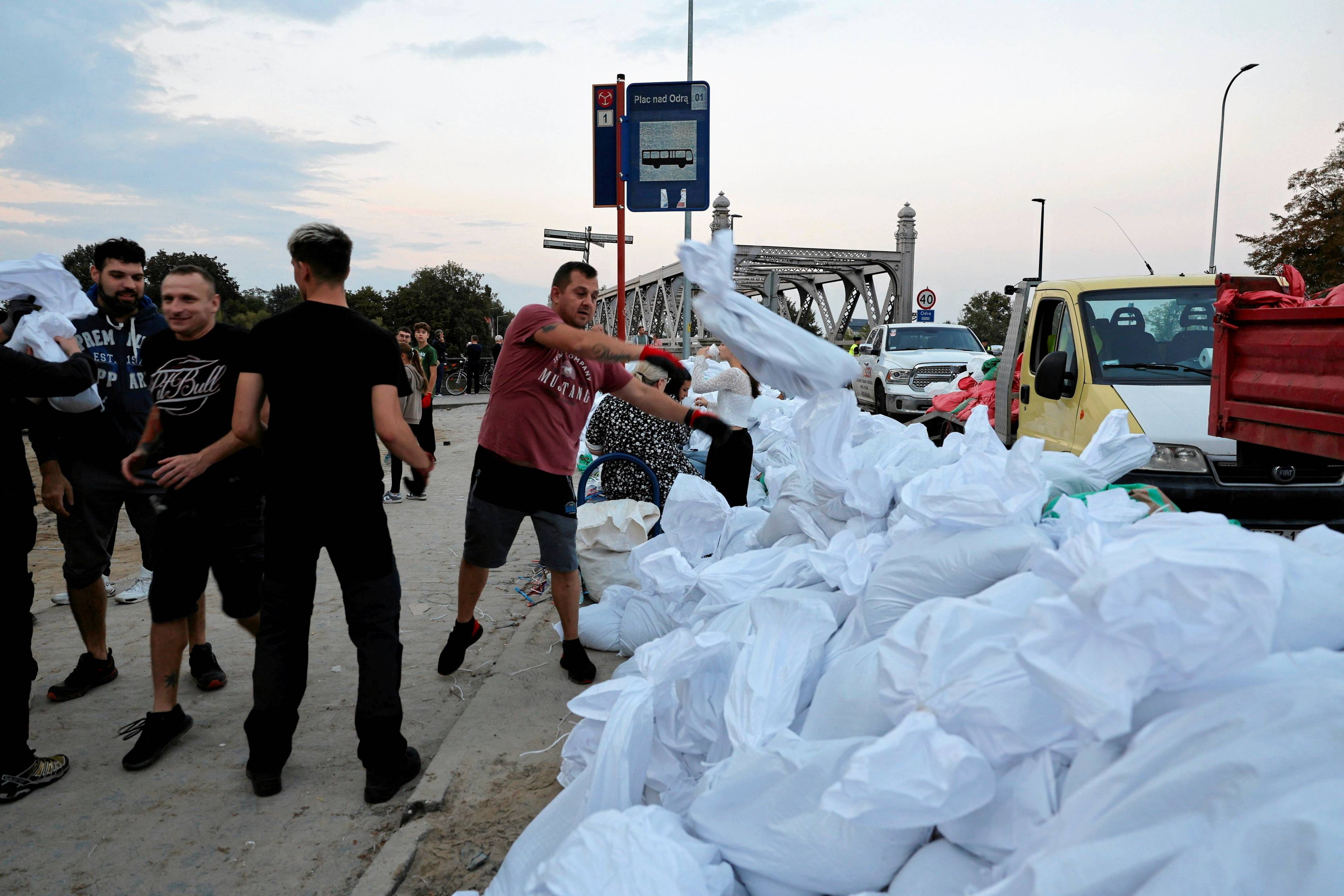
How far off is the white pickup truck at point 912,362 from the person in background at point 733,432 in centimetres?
695

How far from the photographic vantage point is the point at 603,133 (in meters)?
6.99

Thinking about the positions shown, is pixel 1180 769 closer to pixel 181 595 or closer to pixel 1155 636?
pixel 1155 636

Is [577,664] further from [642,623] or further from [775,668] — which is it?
[775,668]

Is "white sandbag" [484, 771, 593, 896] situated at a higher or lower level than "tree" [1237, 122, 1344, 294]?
lower

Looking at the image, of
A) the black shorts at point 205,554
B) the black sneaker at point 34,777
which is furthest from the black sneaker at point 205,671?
the black sneaker at point 34,777

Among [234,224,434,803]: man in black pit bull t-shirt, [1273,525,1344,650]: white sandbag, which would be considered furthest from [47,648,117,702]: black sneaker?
[1273,525,1344,650]: white sandbag

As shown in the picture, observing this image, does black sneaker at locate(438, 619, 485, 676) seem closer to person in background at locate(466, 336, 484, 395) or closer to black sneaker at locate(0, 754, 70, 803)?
black sneaker at locate(0, 754, 70, 803)

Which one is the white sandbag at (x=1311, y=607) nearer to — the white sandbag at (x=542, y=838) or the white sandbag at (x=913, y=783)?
the white sandbag at (x=913, y=783)

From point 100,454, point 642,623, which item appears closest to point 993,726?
point 642,623

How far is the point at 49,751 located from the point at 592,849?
251 centimetres

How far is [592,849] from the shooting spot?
5.56 feet

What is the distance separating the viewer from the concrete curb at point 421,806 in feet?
7.42

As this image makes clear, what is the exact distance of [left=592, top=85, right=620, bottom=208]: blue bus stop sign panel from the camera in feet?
22.8

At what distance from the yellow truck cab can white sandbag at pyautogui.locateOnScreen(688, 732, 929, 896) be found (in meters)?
3.23
